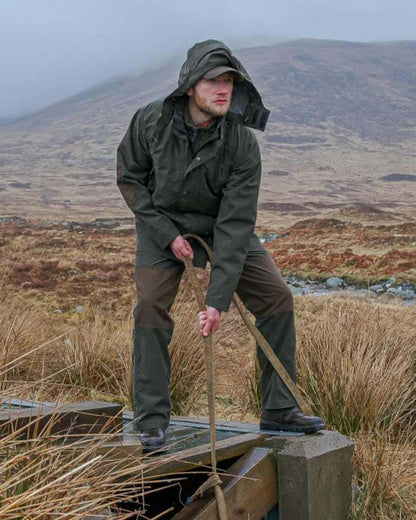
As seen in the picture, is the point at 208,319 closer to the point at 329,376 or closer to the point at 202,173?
the point at 202,173

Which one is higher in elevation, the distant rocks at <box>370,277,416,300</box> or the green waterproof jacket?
the green waterproof jacket

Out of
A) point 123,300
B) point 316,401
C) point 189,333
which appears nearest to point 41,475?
point 316,401

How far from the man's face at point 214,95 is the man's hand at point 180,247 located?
643 mm

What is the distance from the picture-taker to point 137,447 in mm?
3453

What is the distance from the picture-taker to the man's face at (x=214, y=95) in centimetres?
411

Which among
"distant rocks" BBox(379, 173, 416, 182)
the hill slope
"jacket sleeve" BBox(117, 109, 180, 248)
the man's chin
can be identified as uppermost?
the man's chin

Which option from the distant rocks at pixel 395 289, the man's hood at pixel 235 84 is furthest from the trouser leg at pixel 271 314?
the distant rocks at pixel 395 289

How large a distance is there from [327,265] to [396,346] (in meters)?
12.6

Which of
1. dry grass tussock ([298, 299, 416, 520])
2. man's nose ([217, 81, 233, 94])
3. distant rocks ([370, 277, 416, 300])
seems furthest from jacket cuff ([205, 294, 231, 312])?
distant rocks ([370, 277, 416, 300])

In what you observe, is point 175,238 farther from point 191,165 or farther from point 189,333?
point 189,333

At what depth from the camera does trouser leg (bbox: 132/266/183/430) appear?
411cm

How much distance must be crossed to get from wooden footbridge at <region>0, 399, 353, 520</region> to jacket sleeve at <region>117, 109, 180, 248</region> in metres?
0.99

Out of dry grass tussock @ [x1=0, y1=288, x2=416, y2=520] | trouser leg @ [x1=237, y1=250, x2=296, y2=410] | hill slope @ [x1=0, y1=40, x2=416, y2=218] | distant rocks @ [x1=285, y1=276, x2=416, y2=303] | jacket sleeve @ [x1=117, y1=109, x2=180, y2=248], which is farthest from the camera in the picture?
hill slope @ [x1=0, y1=40, x2=416, y2=218]

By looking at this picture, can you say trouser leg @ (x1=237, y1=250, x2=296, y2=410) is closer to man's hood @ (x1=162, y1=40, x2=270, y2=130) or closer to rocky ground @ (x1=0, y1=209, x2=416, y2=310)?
man's hood @ (x1=162, y1=40, x2=270, y2=130)
